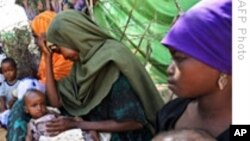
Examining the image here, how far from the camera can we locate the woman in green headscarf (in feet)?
10.5

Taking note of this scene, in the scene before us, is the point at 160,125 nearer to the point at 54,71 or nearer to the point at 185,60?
the point at 185,60

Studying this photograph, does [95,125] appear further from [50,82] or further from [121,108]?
[50,82]

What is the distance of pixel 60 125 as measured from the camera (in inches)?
127

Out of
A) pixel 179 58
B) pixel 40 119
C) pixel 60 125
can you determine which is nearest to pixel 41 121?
pixel 40 119

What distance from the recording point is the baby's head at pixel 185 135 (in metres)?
2.12

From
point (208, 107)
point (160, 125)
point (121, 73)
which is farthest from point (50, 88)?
point (208, 107)

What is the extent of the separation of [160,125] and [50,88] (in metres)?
1.06

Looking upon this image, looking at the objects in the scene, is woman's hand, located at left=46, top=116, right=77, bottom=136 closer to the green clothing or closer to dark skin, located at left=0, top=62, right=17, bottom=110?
the green clothing

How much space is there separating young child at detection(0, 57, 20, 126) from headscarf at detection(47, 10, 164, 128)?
139 cm

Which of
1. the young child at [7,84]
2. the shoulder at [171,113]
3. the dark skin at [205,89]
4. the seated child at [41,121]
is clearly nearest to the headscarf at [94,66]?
the seated child at [41,121]

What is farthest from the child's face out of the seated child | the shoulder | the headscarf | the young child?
the shoulder

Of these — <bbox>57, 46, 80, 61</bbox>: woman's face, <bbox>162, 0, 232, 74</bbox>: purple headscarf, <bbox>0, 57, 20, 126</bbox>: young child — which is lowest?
<bbox>0, 57, 20, 126</bbox>: young child

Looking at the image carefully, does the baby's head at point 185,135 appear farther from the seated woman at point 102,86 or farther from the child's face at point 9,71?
the child's face at point 9,71

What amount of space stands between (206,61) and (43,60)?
2.21 m
